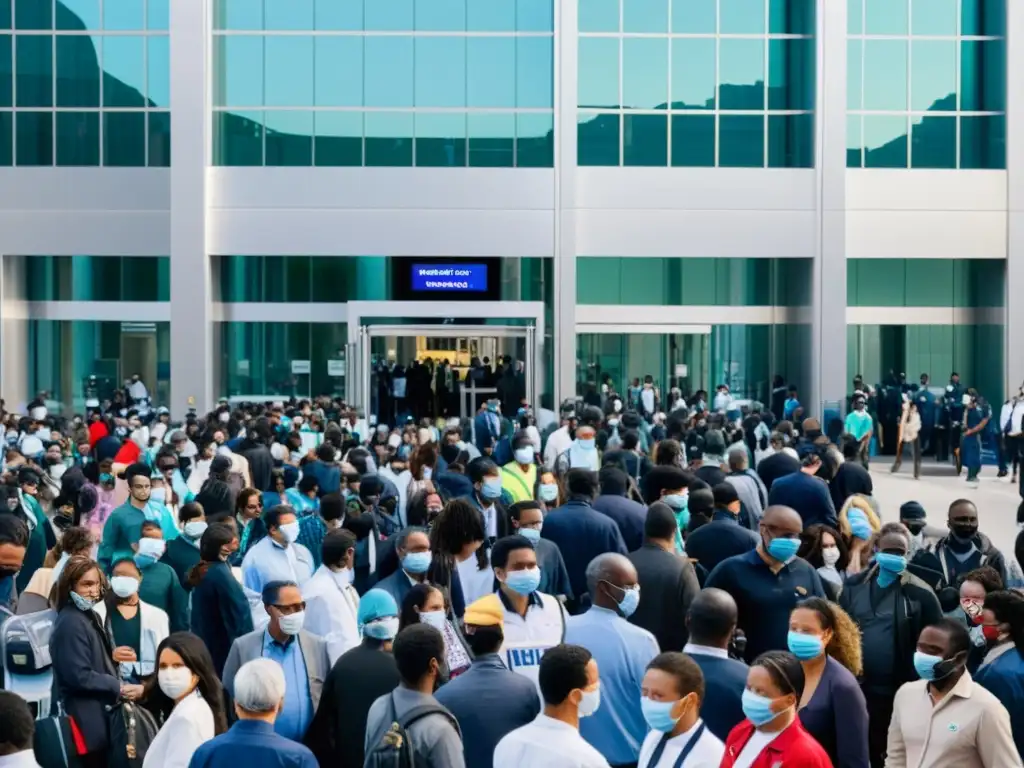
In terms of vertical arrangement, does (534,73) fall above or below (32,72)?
below

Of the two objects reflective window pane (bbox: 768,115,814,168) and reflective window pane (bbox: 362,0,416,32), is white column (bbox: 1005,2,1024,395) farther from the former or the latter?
reflective window pane (bbox: 362,0,416,32)

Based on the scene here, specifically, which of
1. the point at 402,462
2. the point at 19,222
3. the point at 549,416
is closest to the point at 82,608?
the point at 402,462

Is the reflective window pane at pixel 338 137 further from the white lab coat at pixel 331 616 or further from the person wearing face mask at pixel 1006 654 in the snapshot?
the person wearing face mask at pixel 1006 654

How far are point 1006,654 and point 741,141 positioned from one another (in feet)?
107

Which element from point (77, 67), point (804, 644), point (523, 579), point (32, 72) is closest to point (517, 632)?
point (523, 579)

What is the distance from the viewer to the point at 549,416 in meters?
31.4

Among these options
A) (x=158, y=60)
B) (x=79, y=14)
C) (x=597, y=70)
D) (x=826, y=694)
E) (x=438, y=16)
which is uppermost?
(x=79, y=14)

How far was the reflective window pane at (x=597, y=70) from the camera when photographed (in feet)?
128

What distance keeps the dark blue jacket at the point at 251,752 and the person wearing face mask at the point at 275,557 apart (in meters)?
4.37

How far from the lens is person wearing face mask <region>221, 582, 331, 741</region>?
8234mm

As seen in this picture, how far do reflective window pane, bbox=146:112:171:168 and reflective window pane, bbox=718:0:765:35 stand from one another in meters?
14.1

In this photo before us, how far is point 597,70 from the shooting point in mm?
39000

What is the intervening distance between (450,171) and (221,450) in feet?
69.3

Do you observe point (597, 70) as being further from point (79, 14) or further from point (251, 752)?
point (251, 752)
